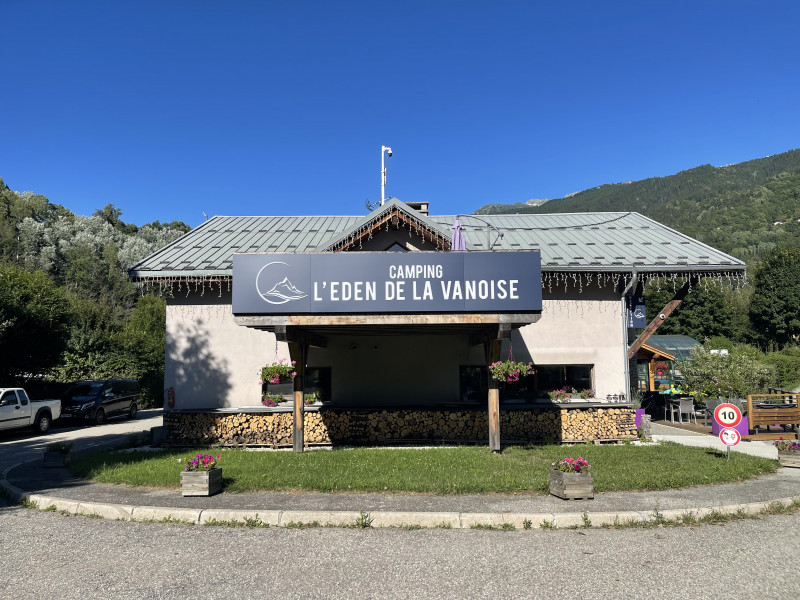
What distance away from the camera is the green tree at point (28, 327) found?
842 inches

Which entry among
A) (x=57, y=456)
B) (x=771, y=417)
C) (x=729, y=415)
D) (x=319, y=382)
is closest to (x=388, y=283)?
(x=319, y=382)

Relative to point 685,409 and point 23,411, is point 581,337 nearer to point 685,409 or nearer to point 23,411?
point 685,409

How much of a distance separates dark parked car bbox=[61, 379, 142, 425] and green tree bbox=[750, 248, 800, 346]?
57.5 m

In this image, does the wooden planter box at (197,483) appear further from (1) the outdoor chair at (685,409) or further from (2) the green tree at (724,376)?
(2) the green tree at (724,376)

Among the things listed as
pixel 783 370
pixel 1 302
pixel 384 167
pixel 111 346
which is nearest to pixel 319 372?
pixel 384 167

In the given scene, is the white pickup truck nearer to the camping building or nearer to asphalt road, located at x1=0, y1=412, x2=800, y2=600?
the camping building

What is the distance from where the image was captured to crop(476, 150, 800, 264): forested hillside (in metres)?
94.8

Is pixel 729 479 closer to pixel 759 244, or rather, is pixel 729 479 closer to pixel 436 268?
pixel 436 268

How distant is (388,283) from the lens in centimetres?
1118

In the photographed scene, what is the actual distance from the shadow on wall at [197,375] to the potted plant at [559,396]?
28.3 ft

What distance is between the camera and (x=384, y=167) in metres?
17.8

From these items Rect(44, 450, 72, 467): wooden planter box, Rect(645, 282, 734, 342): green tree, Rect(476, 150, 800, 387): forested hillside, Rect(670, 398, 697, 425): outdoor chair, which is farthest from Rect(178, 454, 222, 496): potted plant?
Rect(645, 282, 734, 342): green tree

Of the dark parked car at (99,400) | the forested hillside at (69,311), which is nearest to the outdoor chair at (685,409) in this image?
the dark parked car at (99,400)

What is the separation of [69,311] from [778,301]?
60171 mm
